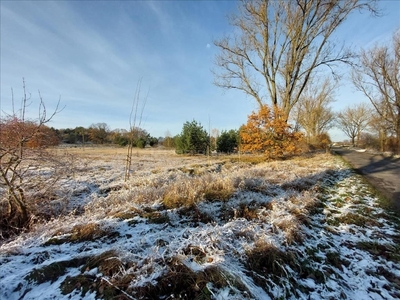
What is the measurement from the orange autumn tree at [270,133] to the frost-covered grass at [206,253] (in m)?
9.66

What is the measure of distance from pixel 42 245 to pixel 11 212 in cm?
194

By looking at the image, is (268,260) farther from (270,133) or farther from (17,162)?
(270,133)

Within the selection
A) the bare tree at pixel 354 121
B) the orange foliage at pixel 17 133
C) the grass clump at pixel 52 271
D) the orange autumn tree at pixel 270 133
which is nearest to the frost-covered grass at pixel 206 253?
the grass clump at pixel 52 271

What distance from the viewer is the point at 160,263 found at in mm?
2322

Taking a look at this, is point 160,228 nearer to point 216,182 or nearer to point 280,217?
point 280,217

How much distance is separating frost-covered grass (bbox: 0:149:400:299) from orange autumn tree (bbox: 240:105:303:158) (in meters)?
9.66

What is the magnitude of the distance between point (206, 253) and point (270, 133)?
1276cm

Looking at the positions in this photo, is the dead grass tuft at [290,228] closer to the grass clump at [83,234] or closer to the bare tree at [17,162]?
the grass clump at [83,234]

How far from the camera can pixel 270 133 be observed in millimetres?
14148

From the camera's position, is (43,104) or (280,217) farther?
(43,104)

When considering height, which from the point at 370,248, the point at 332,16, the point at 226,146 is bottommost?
the point at 370,248

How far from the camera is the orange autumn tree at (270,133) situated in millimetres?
13836

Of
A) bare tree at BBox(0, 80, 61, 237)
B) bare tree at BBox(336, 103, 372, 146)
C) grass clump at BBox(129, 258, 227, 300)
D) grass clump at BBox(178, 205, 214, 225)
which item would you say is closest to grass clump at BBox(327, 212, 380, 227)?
grass clump at BBox(178, 205, 214, 225)

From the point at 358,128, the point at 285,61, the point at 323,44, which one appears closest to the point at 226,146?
the point at 285,61
